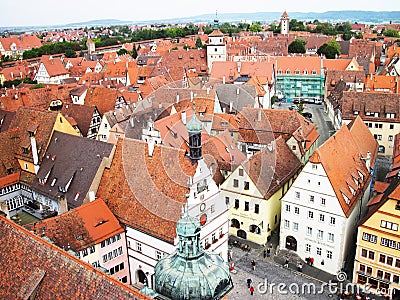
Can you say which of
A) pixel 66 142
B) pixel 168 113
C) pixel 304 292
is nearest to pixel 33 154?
pixel 66 142

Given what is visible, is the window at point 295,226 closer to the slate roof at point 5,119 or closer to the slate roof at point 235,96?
the slate roof at point 235,96

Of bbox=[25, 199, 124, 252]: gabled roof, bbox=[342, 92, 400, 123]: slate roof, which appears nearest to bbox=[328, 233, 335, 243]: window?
bbox=[25, 199, 124, 252]: gabled roof

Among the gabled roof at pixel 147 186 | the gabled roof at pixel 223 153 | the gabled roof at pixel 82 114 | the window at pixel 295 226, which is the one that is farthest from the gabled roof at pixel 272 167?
the gabled roof at pixel 82 114

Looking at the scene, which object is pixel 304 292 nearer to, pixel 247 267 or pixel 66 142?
pixel 247 267

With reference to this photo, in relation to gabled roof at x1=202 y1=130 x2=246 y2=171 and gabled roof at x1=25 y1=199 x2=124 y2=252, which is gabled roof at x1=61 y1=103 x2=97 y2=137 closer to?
gabled roof at x1=202 y1=130 x2=246 y2=171

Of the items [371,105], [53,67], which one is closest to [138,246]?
[371,105]
